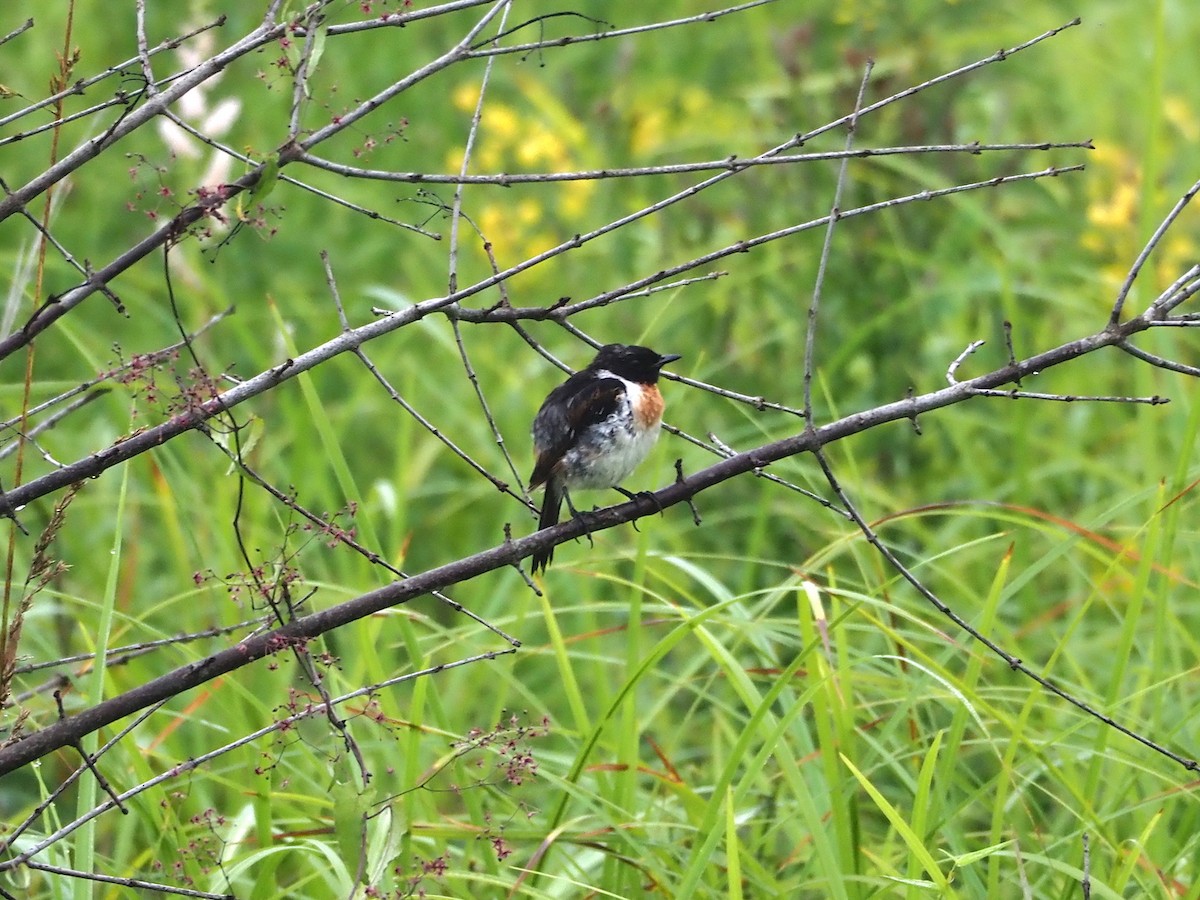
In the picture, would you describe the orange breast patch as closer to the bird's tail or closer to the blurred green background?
the blurred green background

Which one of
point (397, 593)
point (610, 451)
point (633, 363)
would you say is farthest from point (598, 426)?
point (397, 593)

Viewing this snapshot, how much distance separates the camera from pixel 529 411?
6.16 m

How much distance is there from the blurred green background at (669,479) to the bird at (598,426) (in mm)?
216

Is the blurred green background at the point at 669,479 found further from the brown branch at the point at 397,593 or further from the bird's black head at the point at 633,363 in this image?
the bird's black head at the point at 633,363

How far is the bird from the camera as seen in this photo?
12.6 ft

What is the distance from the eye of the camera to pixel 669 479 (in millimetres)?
5543

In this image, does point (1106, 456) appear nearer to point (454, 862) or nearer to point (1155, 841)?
point (1155, 841)

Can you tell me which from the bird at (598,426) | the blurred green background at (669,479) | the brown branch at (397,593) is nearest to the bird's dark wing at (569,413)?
the bird at (598,426)

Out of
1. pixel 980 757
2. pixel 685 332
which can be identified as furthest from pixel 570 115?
pixel 980 757

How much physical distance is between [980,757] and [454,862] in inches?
75.5

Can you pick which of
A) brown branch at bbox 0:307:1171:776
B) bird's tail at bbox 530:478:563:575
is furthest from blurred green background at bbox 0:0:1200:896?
bird's tail at bbox 530:478:563:575

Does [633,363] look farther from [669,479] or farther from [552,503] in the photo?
[669,479]

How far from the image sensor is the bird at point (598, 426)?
3.84 metres

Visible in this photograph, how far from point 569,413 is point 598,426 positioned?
0.09 meters
